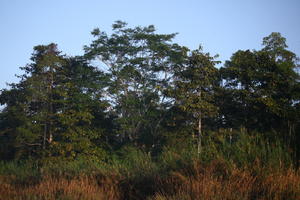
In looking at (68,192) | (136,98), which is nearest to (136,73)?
(136,98)

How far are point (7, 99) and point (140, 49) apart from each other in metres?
13.2

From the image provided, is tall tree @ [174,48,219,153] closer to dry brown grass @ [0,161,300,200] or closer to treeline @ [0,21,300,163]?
treeline @ [0,21,300,163]

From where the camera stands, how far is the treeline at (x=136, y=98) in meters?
21.6

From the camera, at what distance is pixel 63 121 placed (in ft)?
71.7

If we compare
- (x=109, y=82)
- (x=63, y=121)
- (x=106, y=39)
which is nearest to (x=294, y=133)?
(x=63, y=121)

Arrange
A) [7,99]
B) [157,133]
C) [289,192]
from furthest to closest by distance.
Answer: [7,99]
[157,133]
[289,192]

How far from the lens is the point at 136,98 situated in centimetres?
2706

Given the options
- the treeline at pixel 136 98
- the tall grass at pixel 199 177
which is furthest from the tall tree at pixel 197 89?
the tall grass at pixel 199 177

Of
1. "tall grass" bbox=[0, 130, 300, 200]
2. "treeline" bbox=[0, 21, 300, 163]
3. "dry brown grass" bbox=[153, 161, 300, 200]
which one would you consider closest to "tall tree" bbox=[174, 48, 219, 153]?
"treeline" bbox=[0, 21, 300, 163]

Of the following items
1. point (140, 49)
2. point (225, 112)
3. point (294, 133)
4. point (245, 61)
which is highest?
point (140, 49)

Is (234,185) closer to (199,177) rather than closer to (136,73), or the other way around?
(199,177)

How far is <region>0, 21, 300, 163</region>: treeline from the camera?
2162cm

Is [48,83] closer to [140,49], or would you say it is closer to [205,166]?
[140,49]

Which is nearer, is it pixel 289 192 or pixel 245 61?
pixel 289 192
